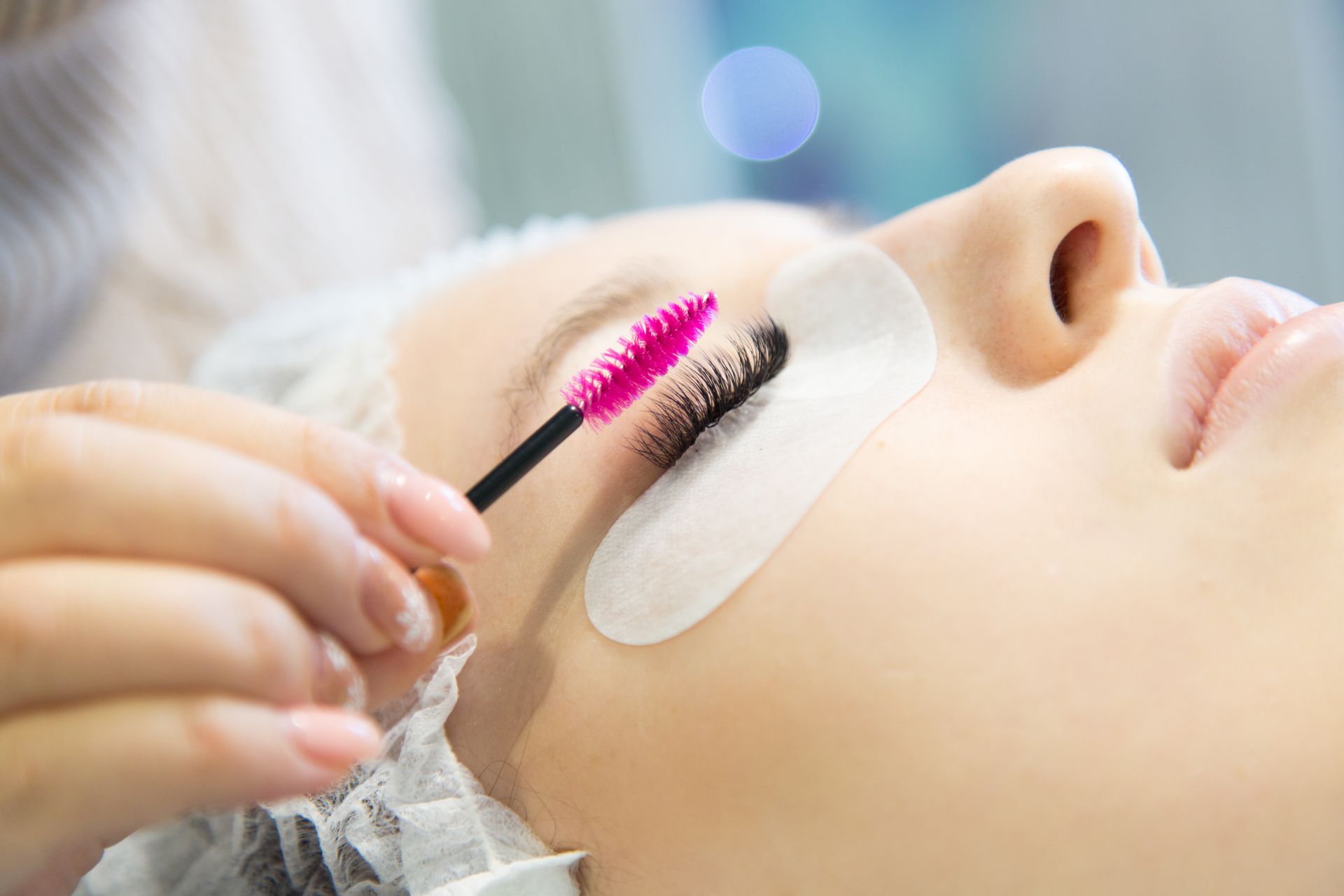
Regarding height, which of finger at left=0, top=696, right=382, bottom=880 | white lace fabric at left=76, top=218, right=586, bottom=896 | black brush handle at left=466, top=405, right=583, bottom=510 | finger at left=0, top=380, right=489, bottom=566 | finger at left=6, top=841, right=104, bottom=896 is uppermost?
finger at left=0, top=380, right=489, bottom=566

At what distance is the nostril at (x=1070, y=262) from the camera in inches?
24.1

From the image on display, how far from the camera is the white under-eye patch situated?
0.53 metres

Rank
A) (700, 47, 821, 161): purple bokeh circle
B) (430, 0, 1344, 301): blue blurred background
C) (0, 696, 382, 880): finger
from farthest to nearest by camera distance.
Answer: (700, 47, 821, 161): purple bokeh circle
(430, 0, 1344, 301): blue blurred background
(0, 696, 382, 880): finger

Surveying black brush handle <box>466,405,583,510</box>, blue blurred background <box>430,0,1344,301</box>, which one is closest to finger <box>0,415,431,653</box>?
black brush handle <box>466,405,583,510</box>

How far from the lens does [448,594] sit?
50 cm

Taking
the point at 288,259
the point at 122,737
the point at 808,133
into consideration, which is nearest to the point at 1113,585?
the point at 122,737

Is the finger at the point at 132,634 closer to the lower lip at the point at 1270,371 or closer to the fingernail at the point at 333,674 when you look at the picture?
the fingernail at the point at 333,674

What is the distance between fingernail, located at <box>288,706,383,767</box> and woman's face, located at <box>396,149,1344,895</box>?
0.57 ft

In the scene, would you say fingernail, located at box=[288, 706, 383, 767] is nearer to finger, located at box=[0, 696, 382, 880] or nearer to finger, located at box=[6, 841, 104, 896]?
finger, located at box=[0, 696, 382, 880]

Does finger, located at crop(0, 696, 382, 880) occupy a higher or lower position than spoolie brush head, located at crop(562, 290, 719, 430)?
lower

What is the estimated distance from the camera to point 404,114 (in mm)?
1533

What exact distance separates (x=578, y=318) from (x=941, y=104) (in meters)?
2.19

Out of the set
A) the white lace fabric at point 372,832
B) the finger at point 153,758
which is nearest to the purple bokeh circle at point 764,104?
the white lace fabric at point 372,832

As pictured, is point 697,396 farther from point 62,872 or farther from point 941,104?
point 941,104
